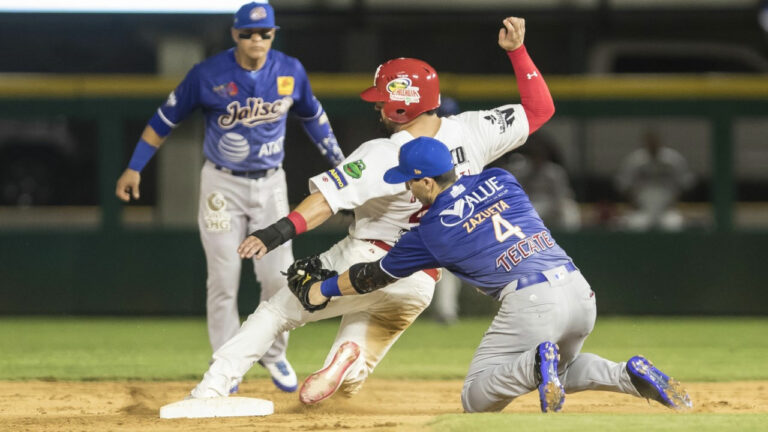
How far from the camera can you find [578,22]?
14.1m

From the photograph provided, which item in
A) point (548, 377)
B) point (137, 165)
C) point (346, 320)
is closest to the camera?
point (548, 377)

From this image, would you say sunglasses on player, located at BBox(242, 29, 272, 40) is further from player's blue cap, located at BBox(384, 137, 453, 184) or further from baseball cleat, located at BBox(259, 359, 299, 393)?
baseball cleat, located at BBox(259, 359, 299, 393)

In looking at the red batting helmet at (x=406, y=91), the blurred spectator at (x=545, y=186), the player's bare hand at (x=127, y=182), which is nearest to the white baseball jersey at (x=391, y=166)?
the red batting helmet at (x=406, y=91)

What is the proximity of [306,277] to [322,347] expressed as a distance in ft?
12.2

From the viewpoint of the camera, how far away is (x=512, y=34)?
5.88m

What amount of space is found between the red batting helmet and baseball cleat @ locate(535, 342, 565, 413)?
1.37m

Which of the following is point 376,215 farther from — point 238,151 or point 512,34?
point 238,151

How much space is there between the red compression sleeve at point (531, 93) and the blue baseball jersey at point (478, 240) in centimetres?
84

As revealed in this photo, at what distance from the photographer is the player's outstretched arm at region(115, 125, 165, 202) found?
6.67 meters

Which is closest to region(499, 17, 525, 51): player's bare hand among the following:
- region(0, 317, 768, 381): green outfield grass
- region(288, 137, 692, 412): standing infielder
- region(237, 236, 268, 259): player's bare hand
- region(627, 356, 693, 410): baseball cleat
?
region(288, 137, 692, 412): standing infielder

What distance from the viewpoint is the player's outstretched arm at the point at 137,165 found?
6.67m

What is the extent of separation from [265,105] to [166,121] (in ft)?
2.03

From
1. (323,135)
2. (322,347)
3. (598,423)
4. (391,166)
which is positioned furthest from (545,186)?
(598,423)

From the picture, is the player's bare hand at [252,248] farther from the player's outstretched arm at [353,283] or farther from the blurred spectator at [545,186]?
the blurred spectator at [545,186]
